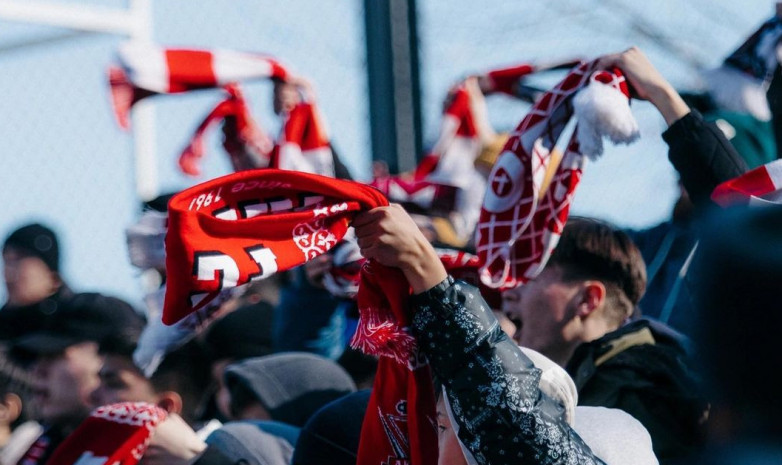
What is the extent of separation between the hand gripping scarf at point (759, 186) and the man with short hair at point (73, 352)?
1.83 meters

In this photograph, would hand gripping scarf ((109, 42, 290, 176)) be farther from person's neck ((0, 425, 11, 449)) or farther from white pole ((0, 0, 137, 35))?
white pole ((0, 0, 137, 35))

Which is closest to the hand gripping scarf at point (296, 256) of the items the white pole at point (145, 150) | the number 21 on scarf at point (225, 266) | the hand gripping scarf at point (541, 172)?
the number 21 on scarf at point (225, 266)

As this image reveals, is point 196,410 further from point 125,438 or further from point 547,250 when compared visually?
point 547,250

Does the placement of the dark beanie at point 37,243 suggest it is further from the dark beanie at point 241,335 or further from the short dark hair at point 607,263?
the short dark hair at point 607,263

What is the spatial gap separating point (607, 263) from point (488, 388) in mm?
1130

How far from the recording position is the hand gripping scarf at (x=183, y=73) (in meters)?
3.73

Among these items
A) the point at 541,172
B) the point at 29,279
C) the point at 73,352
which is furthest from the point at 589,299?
the point at 29,279

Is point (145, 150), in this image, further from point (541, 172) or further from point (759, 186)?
point (759, 186)

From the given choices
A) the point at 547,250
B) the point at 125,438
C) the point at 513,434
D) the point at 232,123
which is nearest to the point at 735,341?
the point at 513,434

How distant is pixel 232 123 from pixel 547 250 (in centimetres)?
155

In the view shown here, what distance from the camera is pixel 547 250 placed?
267 centimetres

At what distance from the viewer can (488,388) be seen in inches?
68.6

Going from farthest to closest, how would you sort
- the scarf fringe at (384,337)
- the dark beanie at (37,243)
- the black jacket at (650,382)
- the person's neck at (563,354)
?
the dark beanie at (37,243) → the person's neck at (563,354) → the black jacket at (650,382) → the scarf fringe at (384,337)

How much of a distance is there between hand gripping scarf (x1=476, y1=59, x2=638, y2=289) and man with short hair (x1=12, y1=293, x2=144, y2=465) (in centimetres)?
118
